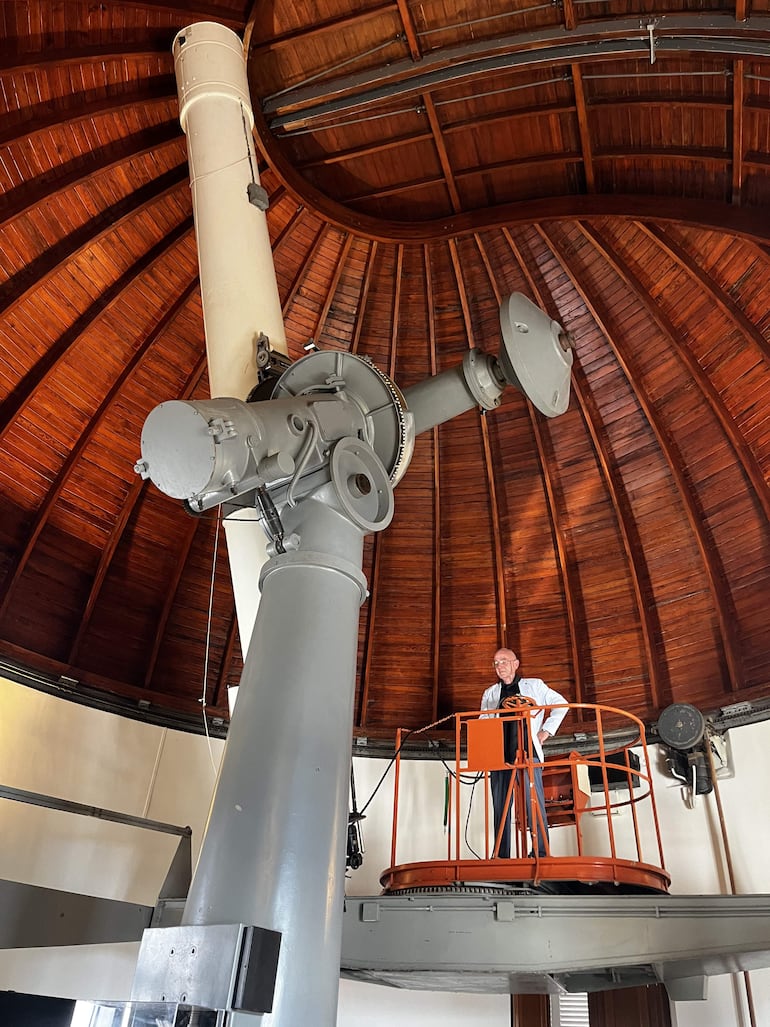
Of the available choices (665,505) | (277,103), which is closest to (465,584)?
(665,505)

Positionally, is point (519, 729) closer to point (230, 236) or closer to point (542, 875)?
point (542, 875)

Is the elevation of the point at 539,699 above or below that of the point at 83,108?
below

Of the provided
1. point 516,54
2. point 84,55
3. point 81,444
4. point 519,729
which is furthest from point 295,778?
point 81,444

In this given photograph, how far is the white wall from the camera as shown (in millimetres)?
8453

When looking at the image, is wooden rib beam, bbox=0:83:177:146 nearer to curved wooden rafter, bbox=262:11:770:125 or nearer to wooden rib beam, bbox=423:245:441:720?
curved wooden rafter, bbox=262:11:770:125

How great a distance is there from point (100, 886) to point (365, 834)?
10.1ft

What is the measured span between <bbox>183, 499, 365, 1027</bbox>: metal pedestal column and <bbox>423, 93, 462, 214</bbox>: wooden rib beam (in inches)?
256

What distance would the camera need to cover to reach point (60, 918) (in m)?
6.81

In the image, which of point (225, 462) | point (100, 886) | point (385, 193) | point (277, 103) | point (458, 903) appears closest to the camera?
point (225, 462)

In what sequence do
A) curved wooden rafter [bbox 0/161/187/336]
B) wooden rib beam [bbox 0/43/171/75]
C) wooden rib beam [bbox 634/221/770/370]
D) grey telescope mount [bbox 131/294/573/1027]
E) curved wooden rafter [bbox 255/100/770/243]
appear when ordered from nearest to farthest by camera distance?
grey telescope mount [bbox 131/294/573/1027] → wooden rib beam [bbox 0/43/171/75] → curved wooden rafter [bbox 255/100/770/243] → curved wooden rafter [bbox 0/161/187/336] → wooden rib beam [bbox 634/221/770/370]

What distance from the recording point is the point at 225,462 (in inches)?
124

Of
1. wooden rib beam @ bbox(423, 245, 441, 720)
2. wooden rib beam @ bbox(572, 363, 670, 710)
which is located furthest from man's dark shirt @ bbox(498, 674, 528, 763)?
wooden rib beam @ bbox(423, 245, 441, 720)

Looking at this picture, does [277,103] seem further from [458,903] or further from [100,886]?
[100,886]

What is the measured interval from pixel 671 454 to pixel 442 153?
14.5ft
